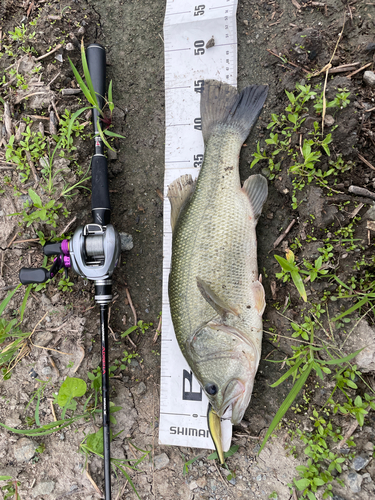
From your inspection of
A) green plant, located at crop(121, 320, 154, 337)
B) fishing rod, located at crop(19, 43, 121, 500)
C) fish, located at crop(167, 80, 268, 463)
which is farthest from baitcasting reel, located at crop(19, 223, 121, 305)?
green plant, located at crop(121, 320, 154, 337)

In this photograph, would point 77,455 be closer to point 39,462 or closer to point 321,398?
point 39,462

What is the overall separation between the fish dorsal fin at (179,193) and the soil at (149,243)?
0.38 m

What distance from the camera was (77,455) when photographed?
9.37ft

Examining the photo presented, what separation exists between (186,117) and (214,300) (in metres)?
1.79

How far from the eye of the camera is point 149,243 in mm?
3045

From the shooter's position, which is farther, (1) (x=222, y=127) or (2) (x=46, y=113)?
(2) (x=46, y=113)

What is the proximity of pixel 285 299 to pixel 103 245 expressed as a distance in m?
1.63

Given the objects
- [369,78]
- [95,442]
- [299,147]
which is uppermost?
[369,78]

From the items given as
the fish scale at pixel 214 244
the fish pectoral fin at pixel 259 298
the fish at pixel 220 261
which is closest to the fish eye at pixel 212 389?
the fish at pixel 220 261

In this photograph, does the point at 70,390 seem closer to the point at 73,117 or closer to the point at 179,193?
the point at 179,193

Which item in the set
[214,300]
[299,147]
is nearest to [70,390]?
[214,300]

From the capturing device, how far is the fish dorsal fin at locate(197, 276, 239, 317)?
2.34 metres

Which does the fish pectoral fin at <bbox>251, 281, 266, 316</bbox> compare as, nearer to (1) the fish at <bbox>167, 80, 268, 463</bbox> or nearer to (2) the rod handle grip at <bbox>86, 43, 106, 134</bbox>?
(1) the fish at <bbox>167, 80, 268, 463</bbox>

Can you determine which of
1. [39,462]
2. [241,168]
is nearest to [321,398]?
[241,168]
